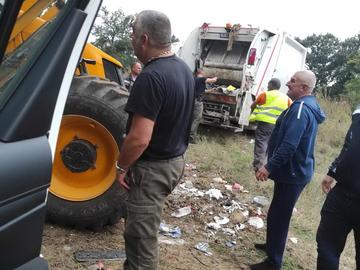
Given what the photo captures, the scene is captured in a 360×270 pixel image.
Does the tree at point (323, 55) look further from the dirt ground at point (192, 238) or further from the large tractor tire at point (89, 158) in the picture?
the large tractor tire at point (89, 158)

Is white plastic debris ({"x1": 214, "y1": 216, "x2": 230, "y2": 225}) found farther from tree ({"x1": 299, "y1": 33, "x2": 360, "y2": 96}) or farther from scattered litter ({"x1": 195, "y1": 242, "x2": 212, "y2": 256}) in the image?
tree ({"x1": 299, "y1": 33, "x2": 360, "y2": 96})

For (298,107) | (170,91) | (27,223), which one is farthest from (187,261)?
(27,223)

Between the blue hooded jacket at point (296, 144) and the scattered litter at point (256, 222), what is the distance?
123cm

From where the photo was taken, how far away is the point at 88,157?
364cm

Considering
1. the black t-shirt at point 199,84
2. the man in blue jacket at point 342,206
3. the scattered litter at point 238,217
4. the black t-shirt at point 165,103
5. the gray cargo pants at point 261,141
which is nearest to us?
the black t-shirt at point 165,103

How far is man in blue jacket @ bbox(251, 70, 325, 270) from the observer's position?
3.57m

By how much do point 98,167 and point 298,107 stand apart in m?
1.77

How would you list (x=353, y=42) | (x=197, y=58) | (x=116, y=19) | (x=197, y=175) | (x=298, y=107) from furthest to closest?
(x=353, y=42) < (x=116, y=19) < (x=197, y=58) < (x=197, y=175) < (x=298, y=107)

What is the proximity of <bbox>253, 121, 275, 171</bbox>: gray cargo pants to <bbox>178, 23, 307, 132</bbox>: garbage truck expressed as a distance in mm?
2236

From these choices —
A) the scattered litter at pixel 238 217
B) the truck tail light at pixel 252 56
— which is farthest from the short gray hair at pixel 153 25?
the truck tail light at pixel 252 56

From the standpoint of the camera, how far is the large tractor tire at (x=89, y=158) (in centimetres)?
364

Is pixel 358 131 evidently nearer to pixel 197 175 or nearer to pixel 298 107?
pixel 298 107

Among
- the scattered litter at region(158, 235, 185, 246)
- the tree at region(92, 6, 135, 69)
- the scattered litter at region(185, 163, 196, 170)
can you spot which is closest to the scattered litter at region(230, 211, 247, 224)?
the scattered litter at region(158, 235, 185, 246)

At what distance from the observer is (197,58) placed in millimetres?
10398
